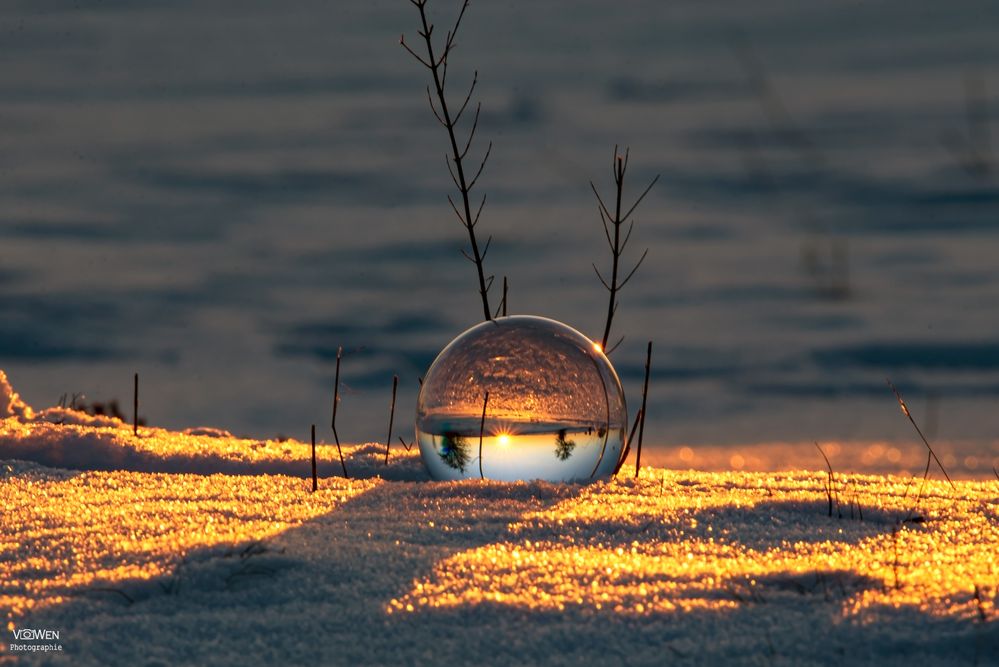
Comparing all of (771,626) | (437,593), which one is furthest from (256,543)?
(771,626)

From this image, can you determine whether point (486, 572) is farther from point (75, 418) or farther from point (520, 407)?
point (75, 418)

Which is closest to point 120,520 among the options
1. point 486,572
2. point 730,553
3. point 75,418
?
point 486,572

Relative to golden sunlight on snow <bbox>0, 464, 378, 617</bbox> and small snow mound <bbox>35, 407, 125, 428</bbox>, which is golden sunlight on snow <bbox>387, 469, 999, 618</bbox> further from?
small snow mound <bbox>35, 407, 125, 428</bbox>

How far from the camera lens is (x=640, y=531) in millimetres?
3836

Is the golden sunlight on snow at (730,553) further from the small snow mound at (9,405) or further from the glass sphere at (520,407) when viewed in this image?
the small snow mound at (9,405)

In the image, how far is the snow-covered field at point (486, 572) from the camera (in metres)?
2.83

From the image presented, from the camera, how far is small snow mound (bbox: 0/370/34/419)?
5.83 meters

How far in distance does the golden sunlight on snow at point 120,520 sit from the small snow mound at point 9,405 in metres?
0.99

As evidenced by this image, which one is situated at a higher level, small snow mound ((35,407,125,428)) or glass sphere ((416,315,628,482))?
glass sphere ((416,315,628,482))

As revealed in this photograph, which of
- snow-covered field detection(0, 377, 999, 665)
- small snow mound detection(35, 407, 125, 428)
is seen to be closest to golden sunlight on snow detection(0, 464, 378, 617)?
snow-covered field detection(0, 377, 999, 665)

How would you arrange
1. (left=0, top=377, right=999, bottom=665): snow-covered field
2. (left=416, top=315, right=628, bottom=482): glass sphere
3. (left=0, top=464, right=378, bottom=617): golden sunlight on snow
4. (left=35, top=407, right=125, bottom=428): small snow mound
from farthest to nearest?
(left=35, top=407, right=125, bottom=428): small snow mound
(left=416, top=315, right=628, bottom=482): glass sphere
(left=0, top=464, right=378, bottom=617): golden sunlight on snow
(left=0, top=377, right=999, bottom=665): snow-covered field

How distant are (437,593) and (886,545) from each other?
1.39 meters

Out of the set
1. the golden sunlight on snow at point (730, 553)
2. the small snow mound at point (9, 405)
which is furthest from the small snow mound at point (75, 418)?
the golden sunlight on snow at point (730, 553)

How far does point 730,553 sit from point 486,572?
28.7 inches
